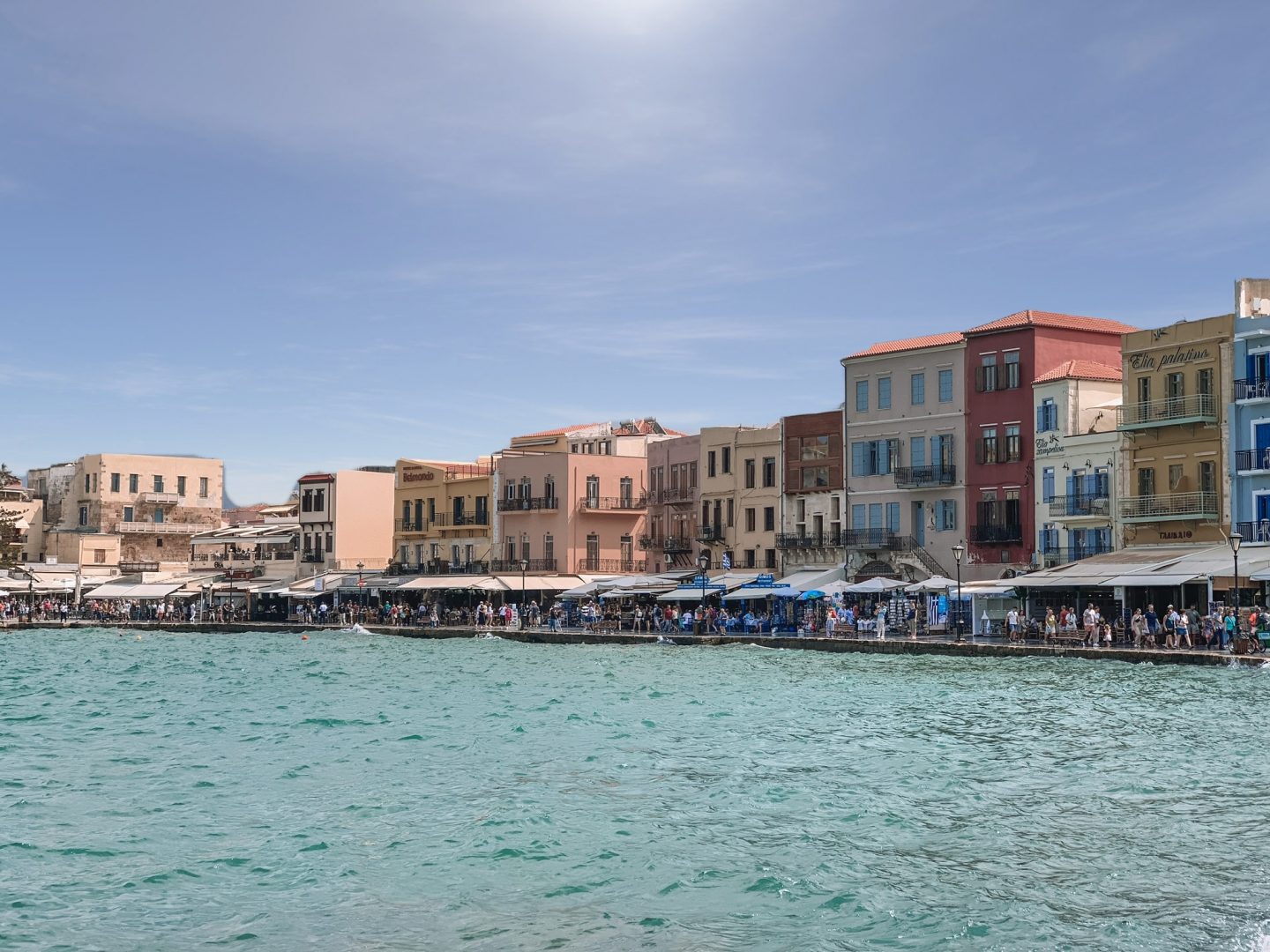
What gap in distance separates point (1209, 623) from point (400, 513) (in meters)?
58.6

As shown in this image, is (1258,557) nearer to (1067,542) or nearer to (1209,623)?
(1209,623)

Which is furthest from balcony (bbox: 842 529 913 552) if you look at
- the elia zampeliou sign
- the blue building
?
the blue building

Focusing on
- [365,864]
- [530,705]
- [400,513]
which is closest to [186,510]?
[400,513]

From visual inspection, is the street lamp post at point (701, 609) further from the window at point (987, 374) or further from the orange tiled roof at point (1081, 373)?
the orange tiled roof at point (1081, 373)

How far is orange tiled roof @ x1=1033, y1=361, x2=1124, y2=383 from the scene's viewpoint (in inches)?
2178

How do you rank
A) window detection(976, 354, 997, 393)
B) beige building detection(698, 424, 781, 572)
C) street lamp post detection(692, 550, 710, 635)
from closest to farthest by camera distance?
1. street lamp post detection(692, 550, 710, 635)
2. window detection(976, 354, 997, 393)
3. beige building detection(698, 424, 781, 572)

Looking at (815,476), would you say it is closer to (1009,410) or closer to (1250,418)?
(1009,410)

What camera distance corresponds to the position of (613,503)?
79812mm

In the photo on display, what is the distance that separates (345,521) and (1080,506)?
166ft

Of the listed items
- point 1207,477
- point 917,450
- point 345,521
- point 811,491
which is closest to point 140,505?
point 345,521

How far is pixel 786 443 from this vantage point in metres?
68.1

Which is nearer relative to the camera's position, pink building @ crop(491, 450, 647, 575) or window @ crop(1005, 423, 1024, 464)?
window @ crop(1005, 423, 1024, 464)

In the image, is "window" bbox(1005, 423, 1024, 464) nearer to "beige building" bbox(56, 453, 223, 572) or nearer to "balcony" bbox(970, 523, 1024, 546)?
"balcony" bbox(970, 523, 1024, 546)

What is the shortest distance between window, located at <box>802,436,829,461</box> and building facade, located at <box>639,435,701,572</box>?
7.36m
